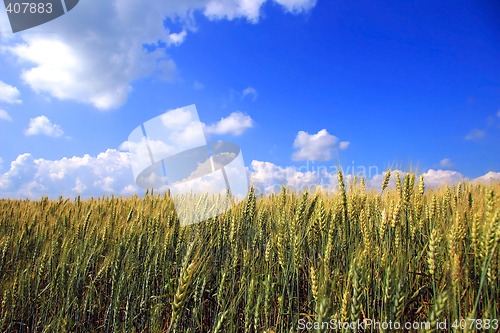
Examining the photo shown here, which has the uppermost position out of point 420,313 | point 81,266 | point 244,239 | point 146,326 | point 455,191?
point 455,191

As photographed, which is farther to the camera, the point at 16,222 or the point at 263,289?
the point at 16,222

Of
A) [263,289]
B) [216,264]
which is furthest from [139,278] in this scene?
[263,289]

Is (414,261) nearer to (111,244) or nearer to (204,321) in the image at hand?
(204,321)

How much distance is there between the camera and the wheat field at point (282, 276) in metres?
1.66

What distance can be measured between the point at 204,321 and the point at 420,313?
1.33 m

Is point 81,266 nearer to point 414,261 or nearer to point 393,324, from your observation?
point 393,324

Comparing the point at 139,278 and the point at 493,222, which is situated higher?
Result: the point at 493,222

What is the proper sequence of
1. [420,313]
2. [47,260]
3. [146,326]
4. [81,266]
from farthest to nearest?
[47,260] → [81,266] → [146,326] → [420,313]

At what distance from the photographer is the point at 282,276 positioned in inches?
88.2

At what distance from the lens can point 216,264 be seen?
278 centimetres

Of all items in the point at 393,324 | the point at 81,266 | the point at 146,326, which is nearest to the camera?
the point at 393,324

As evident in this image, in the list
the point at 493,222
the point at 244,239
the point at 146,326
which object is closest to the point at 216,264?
the point at 244,239

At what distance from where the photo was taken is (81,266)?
2619 millimetres

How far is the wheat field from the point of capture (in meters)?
1.66
